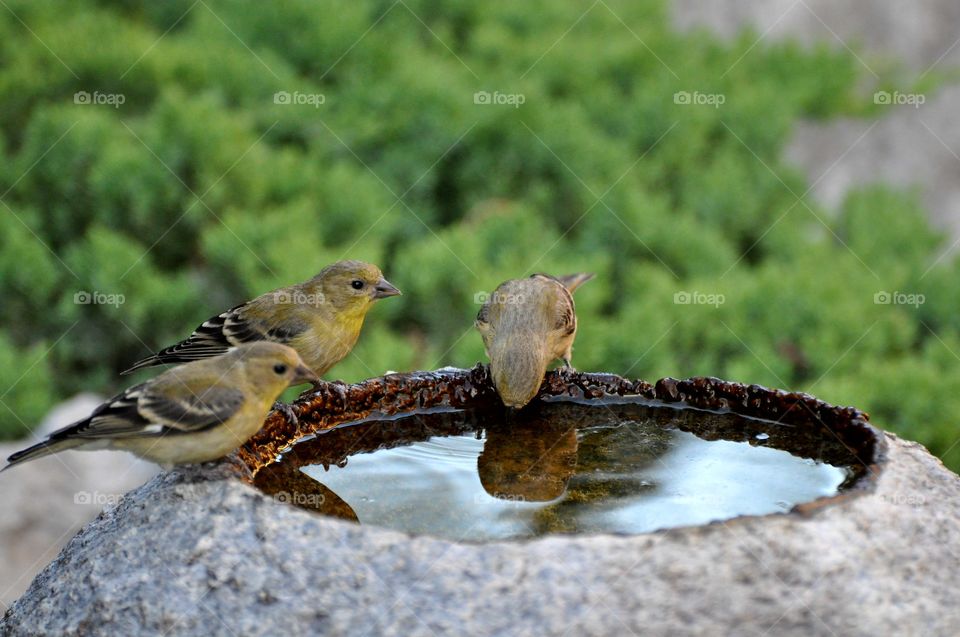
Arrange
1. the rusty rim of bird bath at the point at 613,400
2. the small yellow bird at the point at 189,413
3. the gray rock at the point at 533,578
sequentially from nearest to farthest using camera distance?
the gray rock at the point at 533,578
the small yellow bird at the point at 189,413
the rusty rim of bird bath at the point at 613,400

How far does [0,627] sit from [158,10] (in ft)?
34.8

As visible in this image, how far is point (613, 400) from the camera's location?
4305 mm

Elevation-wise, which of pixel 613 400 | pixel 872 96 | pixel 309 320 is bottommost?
pixel 613 400

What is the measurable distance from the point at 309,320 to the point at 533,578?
96.8 inches

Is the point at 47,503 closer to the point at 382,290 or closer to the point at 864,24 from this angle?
the point at 382,290

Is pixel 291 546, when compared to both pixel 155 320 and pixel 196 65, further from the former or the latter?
pixel 196 65

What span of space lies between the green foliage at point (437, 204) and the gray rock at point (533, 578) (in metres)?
4.21

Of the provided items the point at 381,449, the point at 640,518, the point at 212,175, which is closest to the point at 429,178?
the point at 212,175

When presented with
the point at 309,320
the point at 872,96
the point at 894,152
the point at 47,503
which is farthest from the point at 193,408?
the point at 872,96

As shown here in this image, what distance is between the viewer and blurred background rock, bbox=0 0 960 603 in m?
8.02

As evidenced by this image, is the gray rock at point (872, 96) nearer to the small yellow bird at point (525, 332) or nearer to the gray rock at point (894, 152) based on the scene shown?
the gray rock at point (894, 152)

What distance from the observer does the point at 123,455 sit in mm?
6969

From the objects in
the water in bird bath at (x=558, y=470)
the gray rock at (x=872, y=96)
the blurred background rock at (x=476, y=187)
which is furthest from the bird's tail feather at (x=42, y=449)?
the gray rock at (x=872, y=96)

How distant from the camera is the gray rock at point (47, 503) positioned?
21.3 feet
